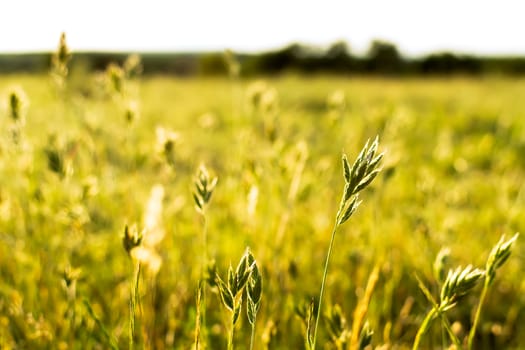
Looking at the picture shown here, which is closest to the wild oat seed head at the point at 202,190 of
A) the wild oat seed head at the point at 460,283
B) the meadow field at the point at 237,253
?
the meadow field at the point at 237,253

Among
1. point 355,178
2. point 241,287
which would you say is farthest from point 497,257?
point 241,287

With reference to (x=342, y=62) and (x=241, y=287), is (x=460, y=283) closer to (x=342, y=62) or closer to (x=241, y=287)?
(x=241, y=287)

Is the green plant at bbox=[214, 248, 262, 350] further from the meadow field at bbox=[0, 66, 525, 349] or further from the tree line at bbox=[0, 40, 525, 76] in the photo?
the tree line at bbox=[0, 40, 525, 76]

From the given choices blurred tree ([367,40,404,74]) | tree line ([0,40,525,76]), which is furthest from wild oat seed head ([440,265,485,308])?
blurred tree ([367,40,404,74])

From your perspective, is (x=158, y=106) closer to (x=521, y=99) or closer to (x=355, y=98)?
(x=355, y=98)

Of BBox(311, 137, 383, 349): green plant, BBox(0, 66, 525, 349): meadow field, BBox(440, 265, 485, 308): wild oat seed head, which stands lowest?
BBox(0, 66, 525, 349): meadow field

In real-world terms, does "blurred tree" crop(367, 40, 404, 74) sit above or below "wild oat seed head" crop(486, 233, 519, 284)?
above

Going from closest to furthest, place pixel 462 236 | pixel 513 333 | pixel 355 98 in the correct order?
1. pixel 513 333
2. pixel 462 236
3. pixel 355 98

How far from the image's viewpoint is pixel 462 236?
8.01 ft

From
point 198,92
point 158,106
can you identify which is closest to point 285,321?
point 158,106

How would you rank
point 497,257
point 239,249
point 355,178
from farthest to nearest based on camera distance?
point 239,249 < point 497,257 < point 355,178

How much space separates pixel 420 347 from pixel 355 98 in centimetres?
840

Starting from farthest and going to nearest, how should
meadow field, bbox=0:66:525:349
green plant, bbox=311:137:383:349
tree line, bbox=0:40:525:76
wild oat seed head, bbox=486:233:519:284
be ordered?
tree line, bbox=0:40:525:76 → meadow field, bbox=0:66:525:349 → wild oat seed head, bbox=486:233:519:284 → green plant, bbox=311:137:383:349

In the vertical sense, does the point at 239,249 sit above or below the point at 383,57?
below
